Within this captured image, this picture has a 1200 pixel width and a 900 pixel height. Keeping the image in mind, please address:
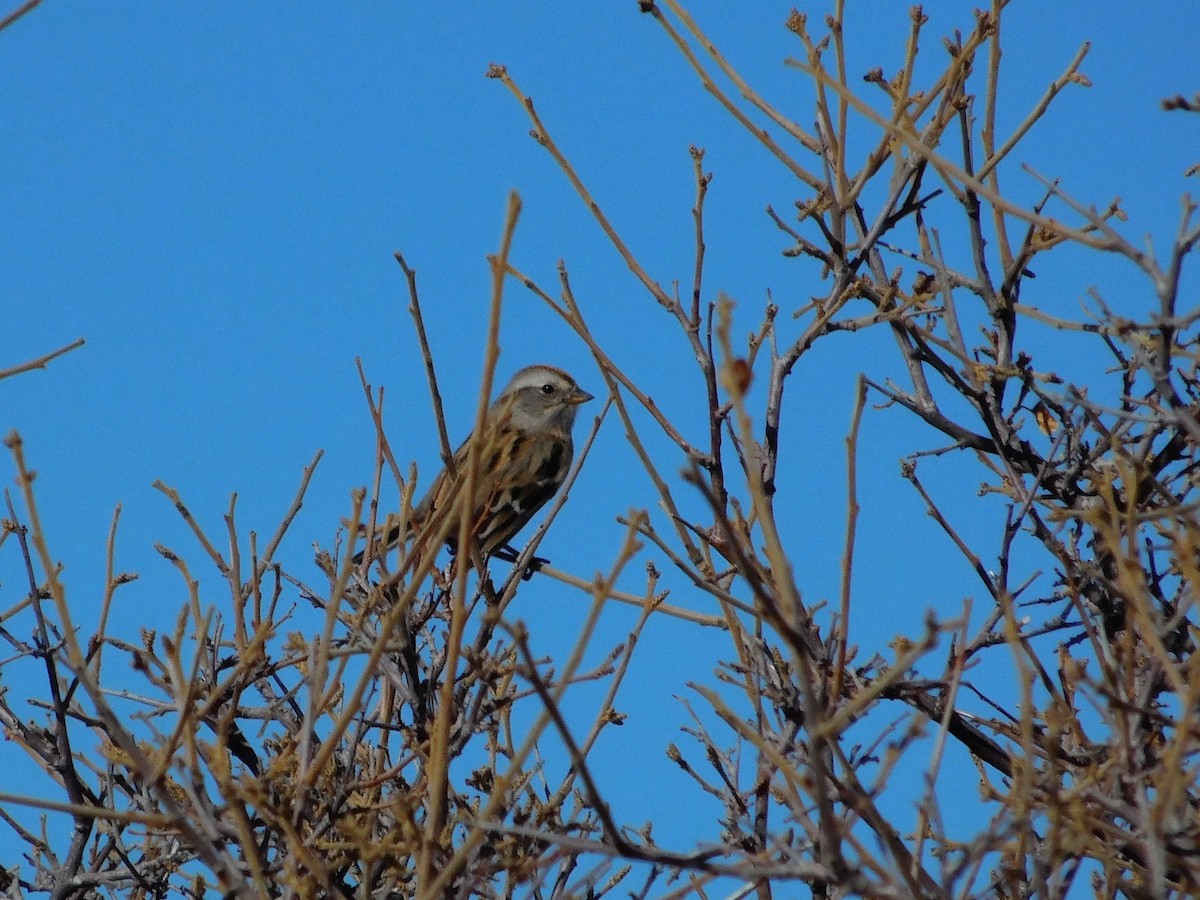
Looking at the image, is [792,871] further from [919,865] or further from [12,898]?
[12,898]

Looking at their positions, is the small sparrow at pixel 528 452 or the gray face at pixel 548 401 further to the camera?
the gray face at pixel 548 401

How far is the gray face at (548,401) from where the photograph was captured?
9734 millimetres

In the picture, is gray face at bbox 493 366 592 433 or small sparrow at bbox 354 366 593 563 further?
gray face at bbox 493 366 592 433

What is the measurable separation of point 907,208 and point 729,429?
95 cm

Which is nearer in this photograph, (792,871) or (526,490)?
(792,871)

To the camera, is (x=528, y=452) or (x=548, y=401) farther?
(x=548, y=401)

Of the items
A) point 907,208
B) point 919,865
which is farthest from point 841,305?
point 919,865

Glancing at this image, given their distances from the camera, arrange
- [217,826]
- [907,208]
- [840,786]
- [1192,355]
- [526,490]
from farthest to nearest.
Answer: [526,490] < [907,208] < [217,826] < [1192,355] < [840,786]

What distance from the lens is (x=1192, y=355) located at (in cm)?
271

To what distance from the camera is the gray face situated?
9.73 m

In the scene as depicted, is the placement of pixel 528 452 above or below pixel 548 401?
below

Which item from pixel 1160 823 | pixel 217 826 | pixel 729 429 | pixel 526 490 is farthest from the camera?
pixel 526 490

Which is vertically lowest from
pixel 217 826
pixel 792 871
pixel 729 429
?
pixel 792 871

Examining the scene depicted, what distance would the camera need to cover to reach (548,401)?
385 inches
